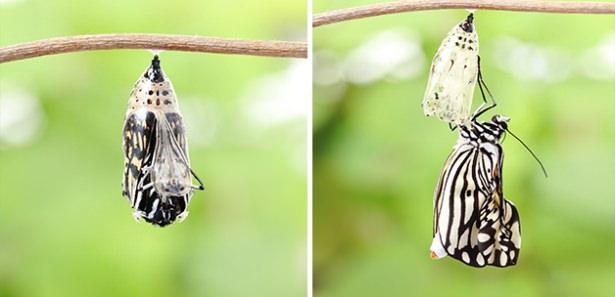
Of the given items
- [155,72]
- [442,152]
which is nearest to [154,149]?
[155,72]

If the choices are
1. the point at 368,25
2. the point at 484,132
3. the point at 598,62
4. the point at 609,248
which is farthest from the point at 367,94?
the point at 609,248

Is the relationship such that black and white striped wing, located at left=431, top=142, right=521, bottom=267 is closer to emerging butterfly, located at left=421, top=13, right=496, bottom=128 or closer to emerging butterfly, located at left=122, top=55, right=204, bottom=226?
emerging butterfly, located at left=421, top=13, right=496, bottom=128

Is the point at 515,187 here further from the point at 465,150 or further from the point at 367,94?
the point at 367,94

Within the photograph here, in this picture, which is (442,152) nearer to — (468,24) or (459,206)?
(459,206)

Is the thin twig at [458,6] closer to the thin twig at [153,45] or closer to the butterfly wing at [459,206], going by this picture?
the thin twig at [153,45]

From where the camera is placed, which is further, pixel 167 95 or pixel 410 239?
pixel 410 239

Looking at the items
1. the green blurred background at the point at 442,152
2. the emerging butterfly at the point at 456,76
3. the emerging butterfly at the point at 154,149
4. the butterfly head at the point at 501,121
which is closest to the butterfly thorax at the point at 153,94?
the emerging butterfly at the point at 154,149
